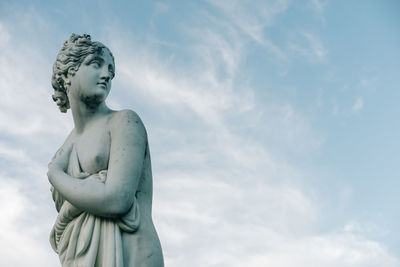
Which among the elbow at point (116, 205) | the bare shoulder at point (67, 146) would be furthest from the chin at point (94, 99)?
the elbow at point (116, 205)

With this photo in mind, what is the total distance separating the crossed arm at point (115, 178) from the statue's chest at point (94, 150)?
12cm

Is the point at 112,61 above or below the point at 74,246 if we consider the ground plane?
above

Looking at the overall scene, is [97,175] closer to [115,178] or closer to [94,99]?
[115,178]

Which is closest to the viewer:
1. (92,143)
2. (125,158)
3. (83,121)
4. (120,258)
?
(120,258)

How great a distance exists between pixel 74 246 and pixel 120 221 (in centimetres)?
61

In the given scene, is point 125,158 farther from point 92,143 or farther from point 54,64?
point 54,64

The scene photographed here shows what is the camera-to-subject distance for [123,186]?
20.7 ft

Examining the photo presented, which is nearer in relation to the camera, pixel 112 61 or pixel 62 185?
pixel 62 185

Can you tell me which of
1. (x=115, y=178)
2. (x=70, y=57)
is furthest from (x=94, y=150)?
(x=70, y=57)

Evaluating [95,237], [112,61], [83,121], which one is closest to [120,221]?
[95,237]

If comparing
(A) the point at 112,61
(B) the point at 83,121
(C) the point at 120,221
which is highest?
(A) the point at 112,61

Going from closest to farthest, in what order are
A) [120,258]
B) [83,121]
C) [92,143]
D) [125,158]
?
1. [120,258]
2. [125,158]
3. [92,143]
4. [83,121]

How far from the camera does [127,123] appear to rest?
6918mm

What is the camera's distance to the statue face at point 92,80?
7.07m
